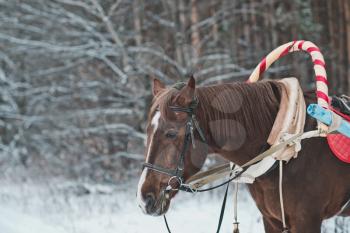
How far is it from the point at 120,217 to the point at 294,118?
15.4 ft

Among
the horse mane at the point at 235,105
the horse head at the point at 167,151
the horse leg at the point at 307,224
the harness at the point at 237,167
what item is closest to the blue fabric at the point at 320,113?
the harness at the point at 237,167

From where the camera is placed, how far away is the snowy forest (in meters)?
9.48

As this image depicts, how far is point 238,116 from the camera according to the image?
295 centimetres

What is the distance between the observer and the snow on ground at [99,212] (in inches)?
227

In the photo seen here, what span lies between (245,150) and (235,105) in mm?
303

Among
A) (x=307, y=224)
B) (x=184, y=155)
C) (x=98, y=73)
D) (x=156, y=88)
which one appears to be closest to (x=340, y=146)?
(x=307, y=224)

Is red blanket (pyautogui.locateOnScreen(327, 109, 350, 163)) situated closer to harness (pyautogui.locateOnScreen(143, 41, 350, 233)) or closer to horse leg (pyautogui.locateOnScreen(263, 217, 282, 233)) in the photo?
harness (pyautogui.locateOnScreen(143, 41, 350, 233))

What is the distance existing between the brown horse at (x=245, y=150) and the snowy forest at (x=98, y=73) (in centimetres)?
500

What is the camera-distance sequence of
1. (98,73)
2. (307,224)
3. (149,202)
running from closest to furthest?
(149,202) → (307,224) → (98,73)

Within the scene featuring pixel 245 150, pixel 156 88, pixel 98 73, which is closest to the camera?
pixel 245 150

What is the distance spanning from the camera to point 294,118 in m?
2.94

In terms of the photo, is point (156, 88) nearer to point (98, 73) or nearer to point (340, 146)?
point (340, 146)

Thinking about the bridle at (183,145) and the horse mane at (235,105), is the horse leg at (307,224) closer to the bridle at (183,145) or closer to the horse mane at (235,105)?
the horse mane at (235,105)

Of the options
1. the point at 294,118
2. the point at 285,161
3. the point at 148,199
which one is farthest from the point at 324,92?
the point at 148,199
